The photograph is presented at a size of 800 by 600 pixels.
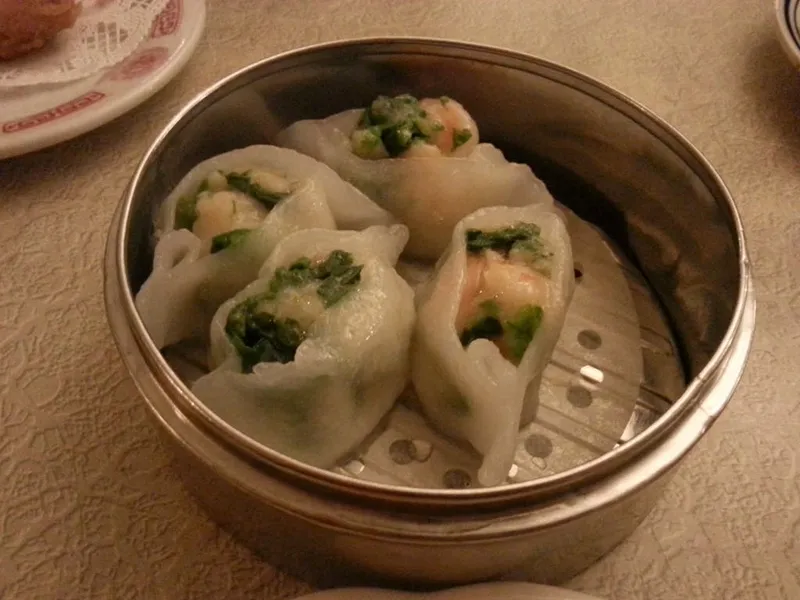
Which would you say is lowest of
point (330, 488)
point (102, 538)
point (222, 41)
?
point (102, 538)

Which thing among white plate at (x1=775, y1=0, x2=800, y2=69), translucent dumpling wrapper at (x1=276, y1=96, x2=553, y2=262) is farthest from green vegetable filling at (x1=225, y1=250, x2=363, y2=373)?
white plate at (x1=775, y1=0, x2=800, y2=69)

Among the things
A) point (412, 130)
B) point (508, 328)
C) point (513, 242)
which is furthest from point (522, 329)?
point (412, 130)

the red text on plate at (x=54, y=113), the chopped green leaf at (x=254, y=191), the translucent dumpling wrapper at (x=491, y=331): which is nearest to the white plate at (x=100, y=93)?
the red text on plate at (x=54, y=113)

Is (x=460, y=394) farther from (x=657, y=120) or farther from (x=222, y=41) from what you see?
(x=222, y=41)

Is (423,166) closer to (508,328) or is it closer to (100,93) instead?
(508,328)

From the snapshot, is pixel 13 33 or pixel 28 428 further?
pixel 13 33

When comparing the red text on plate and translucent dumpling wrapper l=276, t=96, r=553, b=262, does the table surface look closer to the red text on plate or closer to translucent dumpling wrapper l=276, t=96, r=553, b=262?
the red text on plate

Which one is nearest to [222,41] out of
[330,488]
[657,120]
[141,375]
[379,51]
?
[379,51]
